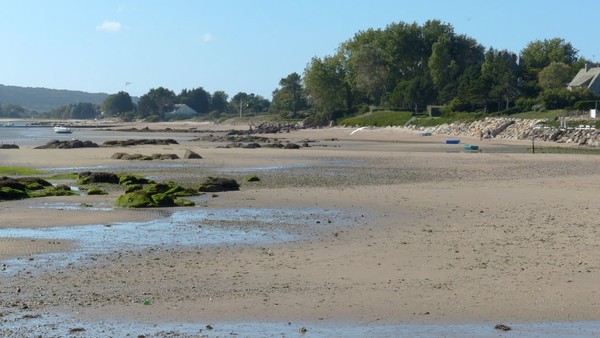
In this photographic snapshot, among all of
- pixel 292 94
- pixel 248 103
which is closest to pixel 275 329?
pixel 292 94

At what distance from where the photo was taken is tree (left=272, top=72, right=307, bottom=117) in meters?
138

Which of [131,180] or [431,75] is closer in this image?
[131,180]

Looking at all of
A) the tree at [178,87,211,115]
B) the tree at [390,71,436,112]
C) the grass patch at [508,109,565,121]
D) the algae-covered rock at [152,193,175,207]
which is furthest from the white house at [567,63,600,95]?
the tree at [178,87,211,115]

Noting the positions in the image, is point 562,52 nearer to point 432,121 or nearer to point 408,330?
point 432,121

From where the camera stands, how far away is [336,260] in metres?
Answer: 13.8

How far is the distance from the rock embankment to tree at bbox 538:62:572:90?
16.8 metres

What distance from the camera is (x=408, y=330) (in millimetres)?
9570

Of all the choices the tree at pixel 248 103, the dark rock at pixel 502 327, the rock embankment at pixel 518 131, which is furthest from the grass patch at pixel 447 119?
the tree at pixel 248 103

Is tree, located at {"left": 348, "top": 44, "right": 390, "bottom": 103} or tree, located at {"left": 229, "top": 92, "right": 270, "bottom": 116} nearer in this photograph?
tree, located at {"left": 348, "top": 44, "right": 390, "bottom": 103}

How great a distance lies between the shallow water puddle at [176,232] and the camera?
14.2 m

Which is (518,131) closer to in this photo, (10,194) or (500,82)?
(500,82)

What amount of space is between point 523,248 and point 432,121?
230ft

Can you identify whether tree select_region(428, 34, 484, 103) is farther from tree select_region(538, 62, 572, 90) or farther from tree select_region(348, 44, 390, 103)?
tree select_region(538, 62, 572, 90)

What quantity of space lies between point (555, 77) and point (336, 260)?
82780 millimetres
